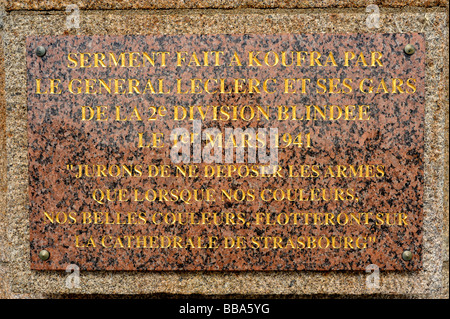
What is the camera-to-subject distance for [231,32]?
6.76ft

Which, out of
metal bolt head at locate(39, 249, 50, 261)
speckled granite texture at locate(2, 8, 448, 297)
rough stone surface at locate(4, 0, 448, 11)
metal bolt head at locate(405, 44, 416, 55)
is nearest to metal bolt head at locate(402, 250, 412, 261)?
speckled granite texture at locate(2, 8, 448, 297)

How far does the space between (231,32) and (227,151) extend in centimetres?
70

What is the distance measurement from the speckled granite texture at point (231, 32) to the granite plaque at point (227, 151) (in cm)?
8

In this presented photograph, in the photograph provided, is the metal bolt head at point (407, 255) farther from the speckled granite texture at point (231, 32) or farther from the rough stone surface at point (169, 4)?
the rough stone surface at point (169, 4)

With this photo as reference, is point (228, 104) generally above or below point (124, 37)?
below

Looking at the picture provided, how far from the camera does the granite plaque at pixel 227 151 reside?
2014mm

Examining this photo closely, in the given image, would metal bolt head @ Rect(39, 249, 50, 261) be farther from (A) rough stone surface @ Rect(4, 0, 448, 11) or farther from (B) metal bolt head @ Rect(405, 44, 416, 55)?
(B) metal bolt head @ Rect(405, 44, 416, 55)

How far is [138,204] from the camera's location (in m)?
2.07

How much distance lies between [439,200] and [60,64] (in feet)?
7.75

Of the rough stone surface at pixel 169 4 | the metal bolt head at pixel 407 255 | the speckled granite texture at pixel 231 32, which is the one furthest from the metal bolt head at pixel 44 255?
the metal bolt head at pixel 407 255

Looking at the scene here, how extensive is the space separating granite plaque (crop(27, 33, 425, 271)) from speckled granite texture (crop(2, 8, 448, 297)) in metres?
0.08

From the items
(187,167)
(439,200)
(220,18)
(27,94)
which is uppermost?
(220,18)

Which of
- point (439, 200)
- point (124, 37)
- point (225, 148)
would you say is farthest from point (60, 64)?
point (439, 200)
